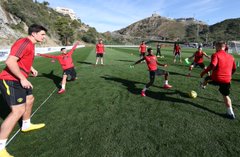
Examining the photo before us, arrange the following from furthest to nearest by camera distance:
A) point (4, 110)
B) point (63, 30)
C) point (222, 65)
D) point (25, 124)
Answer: point (63, 30) → point (4, 110) → point (222, 65) → point (25, 124)

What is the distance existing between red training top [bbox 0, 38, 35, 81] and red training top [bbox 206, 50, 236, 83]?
4278 millimetres

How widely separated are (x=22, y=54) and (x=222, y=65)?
466cm

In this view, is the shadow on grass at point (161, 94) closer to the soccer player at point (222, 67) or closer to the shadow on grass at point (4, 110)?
the soccer player at point (222, 67)

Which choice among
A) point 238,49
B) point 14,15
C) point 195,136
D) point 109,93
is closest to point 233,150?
point 195,136

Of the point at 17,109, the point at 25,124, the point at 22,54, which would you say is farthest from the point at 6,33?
the point at 22,54

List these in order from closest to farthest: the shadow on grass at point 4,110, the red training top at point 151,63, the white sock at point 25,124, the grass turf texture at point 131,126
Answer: the grass turf texture at point 131,126, the white sock at point 25,124, the shadow on grass at point 4,110, the red training top at point 151,63

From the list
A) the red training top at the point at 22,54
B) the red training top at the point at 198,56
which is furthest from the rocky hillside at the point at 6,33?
the red training top at the point at 22,54

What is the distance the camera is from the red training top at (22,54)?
144 inches

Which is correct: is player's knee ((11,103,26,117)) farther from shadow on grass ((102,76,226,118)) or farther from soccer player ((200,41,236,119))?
shadow on grass ((102,76,226,118))

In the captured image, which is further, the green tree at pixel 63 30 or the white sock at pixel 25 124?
the green tree at pixel 63 30

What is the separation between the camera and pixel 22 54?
372 cm

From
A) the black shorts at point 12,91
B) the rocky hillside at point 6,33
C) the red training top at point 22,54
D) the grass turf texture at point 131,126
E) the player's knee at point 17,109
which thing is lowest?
the grass turf texture at point 131,126

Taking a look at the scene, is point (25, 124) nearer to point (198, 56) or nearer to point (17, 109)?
point (17, 109)

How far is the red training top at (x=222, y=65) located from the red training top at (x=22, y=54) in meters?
4.28
